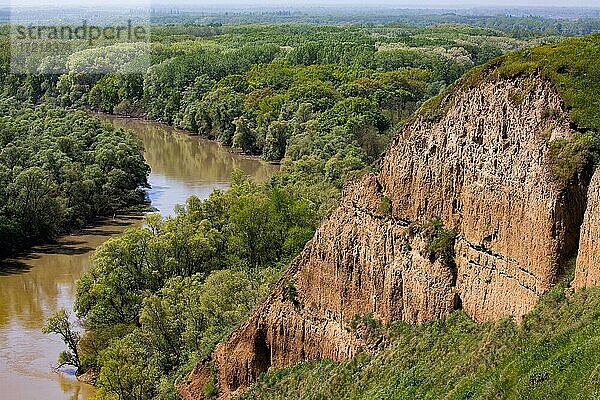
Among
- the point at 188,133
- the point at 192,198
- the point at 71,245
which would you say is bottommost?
the point at 71,245

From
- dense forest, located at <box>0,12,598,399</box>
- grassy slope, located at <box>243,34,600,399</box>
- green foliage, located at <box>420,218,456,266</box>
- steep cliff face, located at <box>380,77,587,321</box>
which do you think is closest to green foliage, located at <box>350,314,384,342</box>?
grassy slope, located at <box>243,34,600,399</box>

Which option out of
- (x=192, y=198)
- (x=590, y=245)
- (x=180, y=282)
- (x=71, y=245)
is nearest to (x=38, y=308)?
(x=192, y=198)

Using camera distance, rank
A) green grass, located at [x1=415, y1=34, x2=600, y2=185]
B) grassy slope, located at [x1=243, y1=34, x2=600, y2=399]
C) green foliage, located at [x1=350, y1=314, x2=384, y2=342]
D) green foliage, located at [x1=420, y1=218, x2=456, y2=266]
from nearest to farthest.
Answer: grassy slope, located at [x1=243, y1=34, x2=600, y2=399] → green grass, located at [x1=415, y1=34, x2=600, y2=185] → green foliage, located at [x1=420, y1=218, x2=456, y2=266] → green foliage, located at [x1=350, y1=314, x2=384, y2=342]

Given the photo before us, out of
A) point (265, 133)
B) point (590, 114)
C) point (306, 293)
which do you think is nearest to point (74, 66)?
point (265, 133)

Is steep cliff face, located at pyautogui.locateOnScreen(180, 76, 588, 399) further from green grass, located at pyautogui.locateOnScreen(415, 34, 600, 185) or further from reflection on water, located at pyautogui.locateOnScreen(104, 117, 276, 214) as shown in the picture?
reflection on water, located at pyautogui.locateOnScreen(104, 117, 276, 214)

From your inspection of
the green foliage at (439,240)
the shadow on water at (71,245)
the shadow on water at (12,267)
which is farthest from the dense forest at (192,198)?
the green foliage at (439,240)

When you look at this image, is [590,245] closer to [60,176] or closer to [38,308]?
[38,308]
